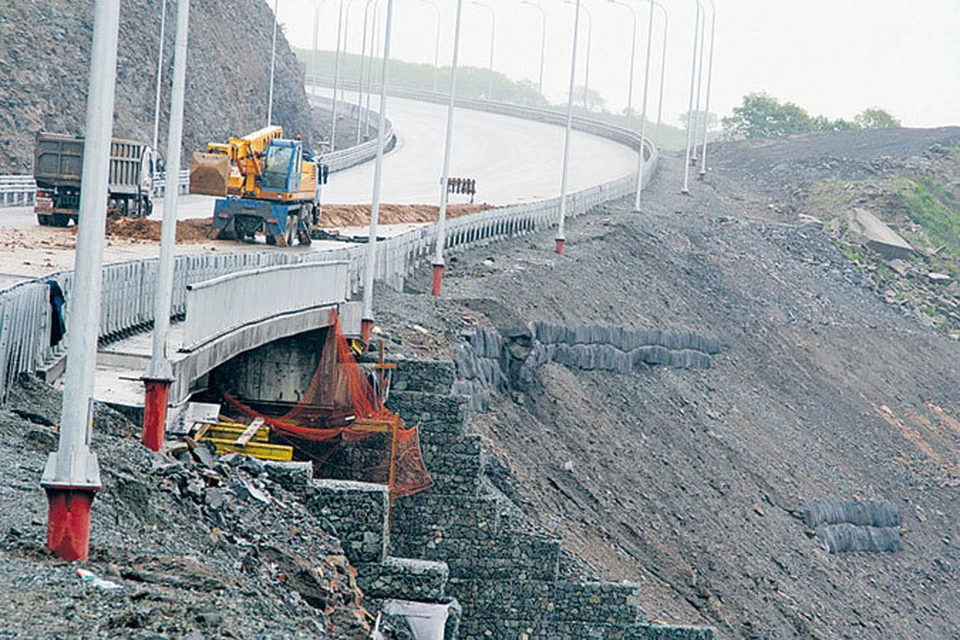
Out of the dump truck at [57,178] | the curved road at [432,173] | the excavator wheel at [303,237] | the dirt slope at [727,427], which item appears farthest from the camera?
the excavator wheel at [303,237]

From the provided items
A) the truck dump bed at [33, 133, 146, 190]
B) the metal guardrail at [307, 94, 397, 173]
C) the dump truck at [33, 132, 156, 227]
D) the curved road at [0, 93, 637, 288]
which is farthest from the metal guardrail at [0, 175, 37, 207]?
the metal guardrail at [307, 94, 397, 173]

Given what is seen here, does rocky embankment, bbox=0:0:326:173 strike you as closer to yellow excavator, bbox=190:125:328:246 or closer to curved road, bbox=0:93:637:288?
curved road, bbox=0:93:637:288

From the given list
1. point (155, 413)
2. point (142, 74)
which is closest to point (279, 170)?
point (155, 413)

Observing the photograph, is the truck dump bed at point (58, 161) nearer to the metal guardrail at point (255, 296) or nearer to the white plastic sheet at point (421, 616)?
the metal guardrail at point (255, 296)

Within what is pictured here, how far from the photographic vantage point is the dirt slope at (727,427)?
28547mm

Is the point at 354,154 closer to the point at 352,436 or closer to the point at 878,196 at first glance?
the point at 878,196

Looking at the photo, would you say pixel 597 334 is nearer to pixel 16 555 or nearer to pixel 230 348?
pixel 230 348

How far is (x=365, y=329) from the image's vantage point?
26.8 metres

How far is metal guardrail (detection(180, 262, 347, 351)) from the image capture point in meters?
18.2

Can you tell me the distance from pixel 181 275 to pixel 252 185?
15.4 meters

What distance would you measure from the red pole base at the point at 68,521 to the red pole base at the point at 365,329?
16096 millimetres

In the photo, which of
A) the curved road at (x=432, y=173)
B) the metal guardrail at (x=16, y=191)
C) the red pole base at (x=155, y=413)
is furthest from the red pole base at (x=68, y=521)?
the metal guardrail at (x=16, y=191)

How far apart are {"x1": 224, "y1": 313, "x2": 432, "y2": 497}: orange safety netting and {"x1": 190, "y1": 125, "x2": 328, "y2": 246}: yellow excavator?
14.9m

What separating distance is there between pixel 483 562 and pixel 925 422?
33.0 metres
